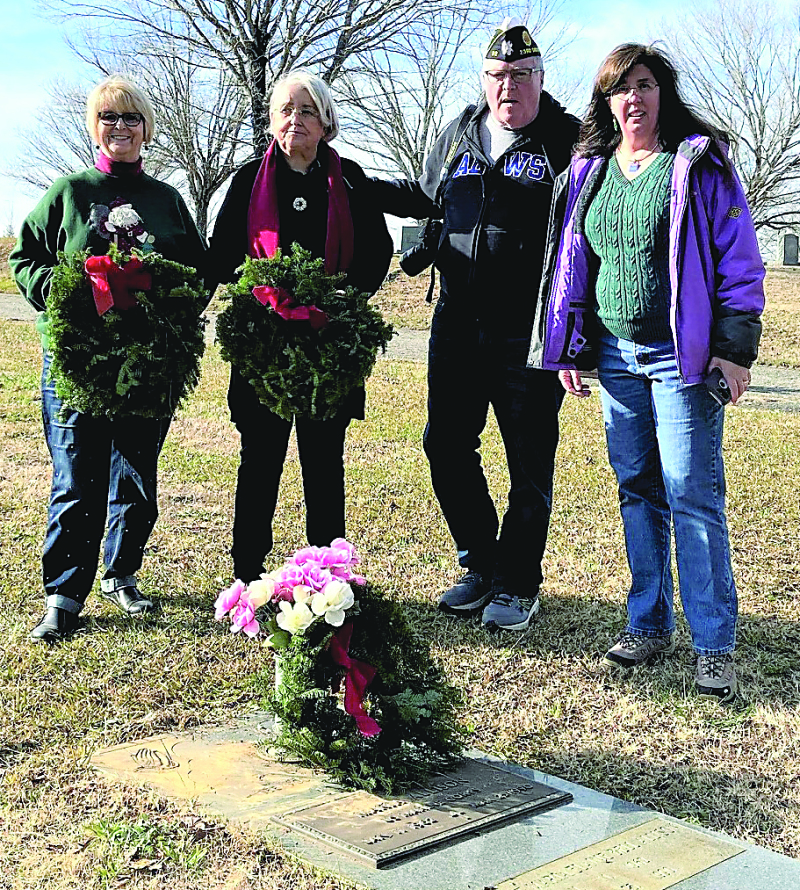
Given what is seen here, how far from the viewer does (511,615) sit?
205 inches

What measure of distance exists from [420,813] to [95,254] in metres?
2.69

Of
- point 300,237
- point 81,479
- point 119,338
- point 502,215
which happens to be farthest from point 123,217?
point 502,215

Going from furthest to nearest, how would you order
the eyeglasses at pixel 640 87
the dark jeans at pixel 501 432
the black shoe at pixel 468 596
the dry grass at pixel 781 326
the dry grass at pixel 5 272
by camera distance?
1. the dry grass at pixel 5 272
2. the dry grass at pixel 781 326
3. the black shoe at pixel 468 596
4. the dark jeans at pixel 501 432
5. the eyeglasses at pixel 640 87

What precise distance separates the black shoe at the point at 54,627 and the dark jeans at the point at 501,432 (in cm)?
176

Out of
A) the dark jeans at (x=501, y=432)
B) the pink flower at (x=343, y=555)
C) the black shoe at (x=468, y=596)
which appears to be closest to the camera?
the pink flower at (x=343, y=555)

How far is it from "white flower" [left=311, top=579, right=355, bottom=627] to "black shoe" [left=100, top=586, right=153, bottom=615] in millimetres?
1998

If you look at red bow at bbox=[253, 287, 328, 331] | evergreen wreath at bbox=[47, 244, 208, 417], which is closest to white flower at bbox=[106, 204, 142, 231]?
evergreen wreath at bbox=[47, 244, 208, 417]

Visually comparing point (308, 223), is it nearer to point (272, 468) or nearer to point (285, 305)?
point (285, 305)

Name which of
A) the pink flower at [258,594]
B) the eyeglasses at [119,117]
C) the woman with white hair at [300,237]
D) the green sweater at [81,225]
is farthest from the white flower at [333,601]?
the eyeglasses at [119,117]

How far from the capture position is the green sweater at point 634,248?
4254mm

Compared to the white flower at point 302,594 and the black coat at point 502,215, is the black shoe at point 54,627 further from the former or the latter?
the black coat at point 502,215

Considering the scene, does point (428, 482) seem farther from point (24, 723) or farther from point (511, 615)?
point (24, 723)

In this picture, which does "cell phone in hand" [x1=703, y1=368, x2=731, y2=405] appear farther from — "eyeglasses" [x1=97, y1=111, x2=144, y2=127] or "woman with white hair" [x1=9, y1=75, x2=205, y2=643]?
"eyeglasses" [x1=97, y1=111, x2=144, y2=127]

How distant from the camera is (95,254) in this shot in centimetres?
480
